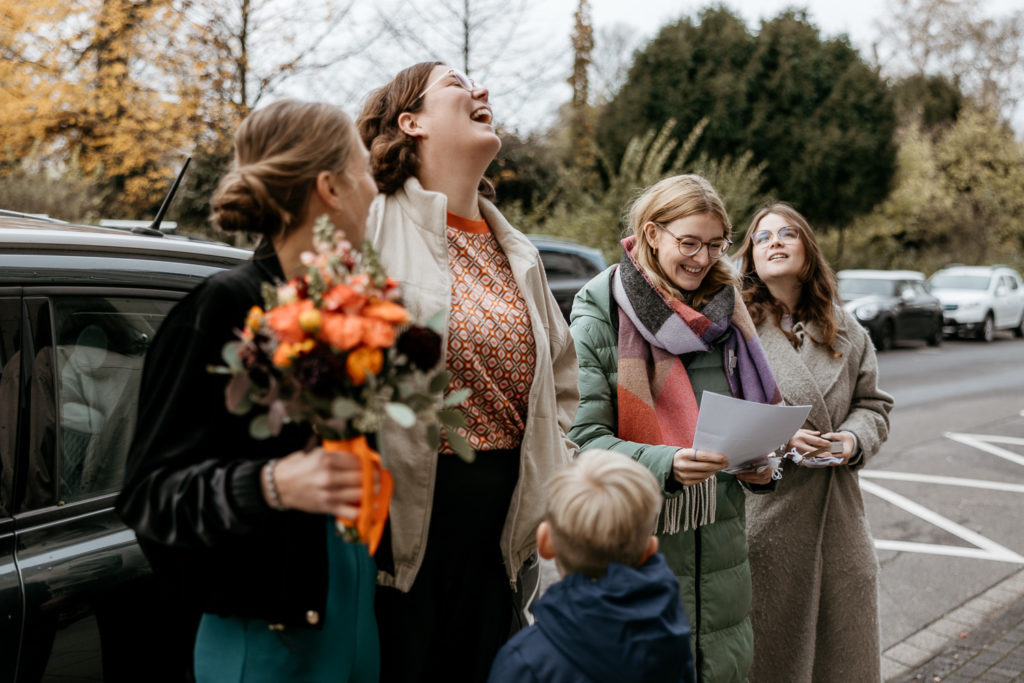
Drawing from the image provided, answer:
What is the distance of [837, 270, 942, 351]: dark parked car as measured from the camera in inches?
650

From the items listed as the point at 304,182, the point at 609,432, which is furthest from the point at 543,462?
the point at 304,182

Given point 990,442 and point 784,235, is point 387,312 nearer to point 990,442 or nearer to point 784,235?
point 784,235

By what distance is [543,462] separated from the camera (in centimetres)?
214

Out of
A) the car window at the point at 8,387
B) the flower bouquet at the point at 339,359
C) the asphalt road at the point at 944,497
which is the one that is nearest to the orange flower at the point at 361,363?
the flower bouquet at the point at 339,359

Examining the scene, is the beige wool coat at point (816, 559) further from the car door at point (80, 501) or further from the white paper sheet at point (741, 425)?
the car door at point (80, 501)

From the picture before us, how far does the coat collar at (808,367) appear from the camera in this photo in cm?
306

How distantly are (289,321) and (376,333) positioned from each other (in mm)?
129

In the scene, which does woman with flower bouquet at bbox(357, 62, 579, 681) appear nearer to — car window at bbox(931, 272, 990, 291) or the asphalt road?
the asphalt road

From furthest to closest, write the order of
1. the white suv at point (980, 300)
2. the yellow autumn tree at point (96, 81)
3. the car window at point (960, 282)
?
the car window at point (960, 282)
the white suv at point (980, 300)
the yellow autumn tree at point (96, 81)

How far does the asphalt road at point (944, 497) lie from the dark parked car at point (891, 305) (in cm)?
326

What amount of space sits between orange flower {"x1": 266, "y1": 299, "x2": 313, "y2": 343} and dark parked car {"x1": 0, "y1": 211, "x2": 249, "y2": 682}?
98cm

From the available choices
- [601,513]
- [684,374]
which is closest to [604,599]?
[601,513]

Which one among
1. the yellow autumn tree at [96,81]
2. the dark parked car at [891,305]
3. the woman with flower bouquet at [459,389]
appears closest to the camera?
the woman with flower bouquet at [459,389]

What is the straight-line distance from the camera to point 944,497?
7012 millimetres
